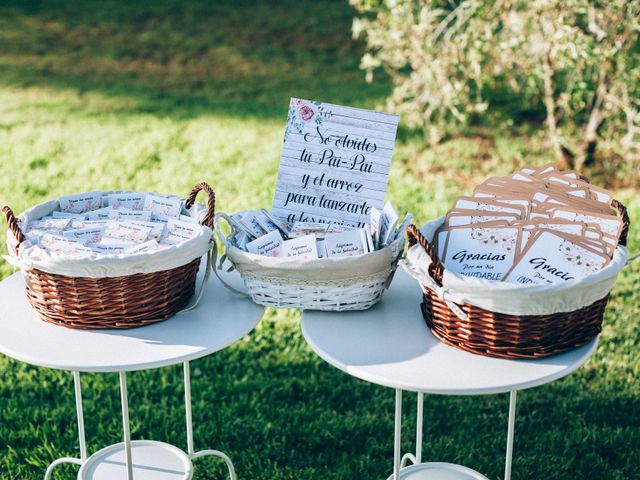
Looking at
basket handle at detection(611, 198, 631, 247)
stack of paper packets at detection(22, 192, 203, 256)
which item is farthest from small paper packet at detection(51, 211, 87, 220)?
basket handle at detection(611, 198, 631, 247)

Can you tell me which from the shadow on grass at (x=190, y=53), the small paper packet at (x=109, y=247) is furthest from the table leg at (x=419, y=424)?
the shadow on grass at (x=190, y=53)

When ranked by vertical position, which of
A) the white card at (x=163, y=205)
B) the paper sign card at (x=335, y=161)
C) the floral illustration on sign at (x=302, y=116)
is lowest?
the white card at (x=163, y=205)

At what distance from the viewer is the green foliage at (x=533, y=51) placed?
4059 mm

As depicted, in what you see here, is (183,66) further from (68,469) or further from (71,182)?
(68,469)

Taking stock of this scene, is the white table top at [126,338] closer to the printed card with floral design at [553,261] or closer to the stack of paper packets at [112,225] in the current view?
the stack of paper packets at [112,225]

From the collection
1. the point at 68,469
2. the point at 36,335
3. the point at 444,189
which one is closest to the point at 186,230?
the point at 36,335

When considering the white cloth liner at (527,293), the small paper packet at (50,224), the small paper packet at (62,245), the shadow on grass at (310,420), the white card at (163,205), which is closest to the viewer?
the white cloth liner at (527,293)

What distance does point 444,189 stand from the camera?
473 centimetres

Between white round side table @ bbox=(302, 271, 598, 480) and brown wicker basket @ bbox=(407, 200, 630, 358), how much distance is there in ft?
0.07

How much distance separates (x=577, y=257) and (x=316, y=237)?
0.59 m

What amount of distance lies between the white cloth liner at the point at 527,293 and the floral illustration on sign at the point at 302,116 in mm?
564

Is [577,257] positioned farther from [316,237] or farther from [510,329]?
[316,237]

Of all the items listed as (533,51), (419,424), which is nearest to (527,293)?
(419,424)

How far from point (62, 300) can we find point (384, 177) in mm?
792
